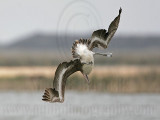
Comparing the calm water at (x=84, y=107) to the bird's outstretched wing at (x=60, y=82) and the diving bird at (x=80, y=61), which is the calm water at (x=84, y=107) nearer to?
the diving bird at (x=80, y=61)

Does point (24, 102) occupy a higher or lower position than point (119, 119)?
higher

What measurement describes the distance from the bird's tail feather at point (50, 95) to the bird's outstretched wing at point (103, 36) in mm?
2685

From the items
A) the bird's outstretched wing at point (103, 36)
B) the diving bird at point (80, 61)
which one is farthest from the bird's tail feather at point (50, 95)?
the bird's outstretched wing at point (103, 36)

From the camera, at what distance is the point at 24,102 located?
234 feet

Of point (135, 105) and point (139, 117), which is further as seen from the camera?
point (135, 105)

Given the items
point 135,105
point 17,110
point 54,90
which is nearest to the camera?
point 54,90

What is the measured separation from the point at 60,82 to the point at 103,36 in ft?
10.3

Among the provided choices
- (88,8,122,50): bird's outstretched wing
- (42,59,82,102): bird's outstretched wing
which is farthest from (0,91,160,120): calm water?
(42,59,82,102): bird's outstretched wing

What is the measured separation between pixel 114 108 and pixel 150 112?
7661mm

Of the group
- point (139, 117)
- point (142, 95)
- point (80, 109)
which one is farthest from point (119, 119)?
point (142, 95)

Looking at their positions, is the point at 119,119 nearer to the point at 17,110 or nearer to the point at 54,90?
the point at 17,110

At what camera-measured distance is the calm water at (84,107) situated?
167 ft

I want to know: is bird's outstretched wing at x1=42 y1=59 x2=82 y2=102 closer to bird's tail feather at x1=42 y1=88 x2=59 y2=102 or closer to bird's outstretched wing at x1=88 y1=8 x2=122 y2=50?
bird's tail feather at x1=42 y1=88 x2=59 y2=102

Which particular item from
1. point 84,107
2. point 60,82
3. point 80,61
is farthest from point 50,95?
point 84,107
